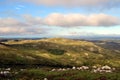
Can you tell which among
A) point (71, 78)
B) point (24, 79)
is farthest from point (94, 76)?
point (24, 79)

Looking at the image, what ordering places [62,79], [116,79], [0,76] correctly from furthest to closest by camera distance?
[0,76], [62,79], [116,79]

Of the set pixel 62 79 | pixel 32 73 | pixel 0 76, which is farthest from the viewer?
pixel 32 73

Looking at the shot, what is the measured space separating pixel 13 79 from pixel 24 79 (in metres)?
3.69

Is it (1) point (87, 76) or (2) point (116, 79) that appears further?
(1) point (87, 76)

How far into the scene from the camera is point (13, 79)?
80.6m

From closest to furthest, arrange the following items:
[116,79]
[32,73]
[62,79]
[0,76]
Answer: [116,79]
[62,79]
[0,76]
[32,73]

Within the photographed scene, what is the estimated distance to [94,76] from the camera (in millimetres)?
78688

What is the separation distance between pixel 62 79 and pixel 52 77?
753 cm

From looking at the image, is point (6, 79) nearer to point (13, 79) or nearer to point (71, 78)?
point (13, 79)

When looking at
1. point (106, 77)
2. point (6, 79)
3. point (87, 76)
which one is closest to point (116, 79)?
point (106, 77)

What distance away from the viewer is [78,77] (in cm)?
7938

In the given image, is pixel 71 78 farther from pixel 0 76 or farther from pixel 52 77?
pixel 0 76

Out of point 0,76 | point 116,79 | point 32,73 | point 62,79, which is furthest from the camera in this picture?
point 32,73

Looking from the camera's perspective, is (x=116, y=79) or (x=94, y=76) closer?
(x=116, y=79)
